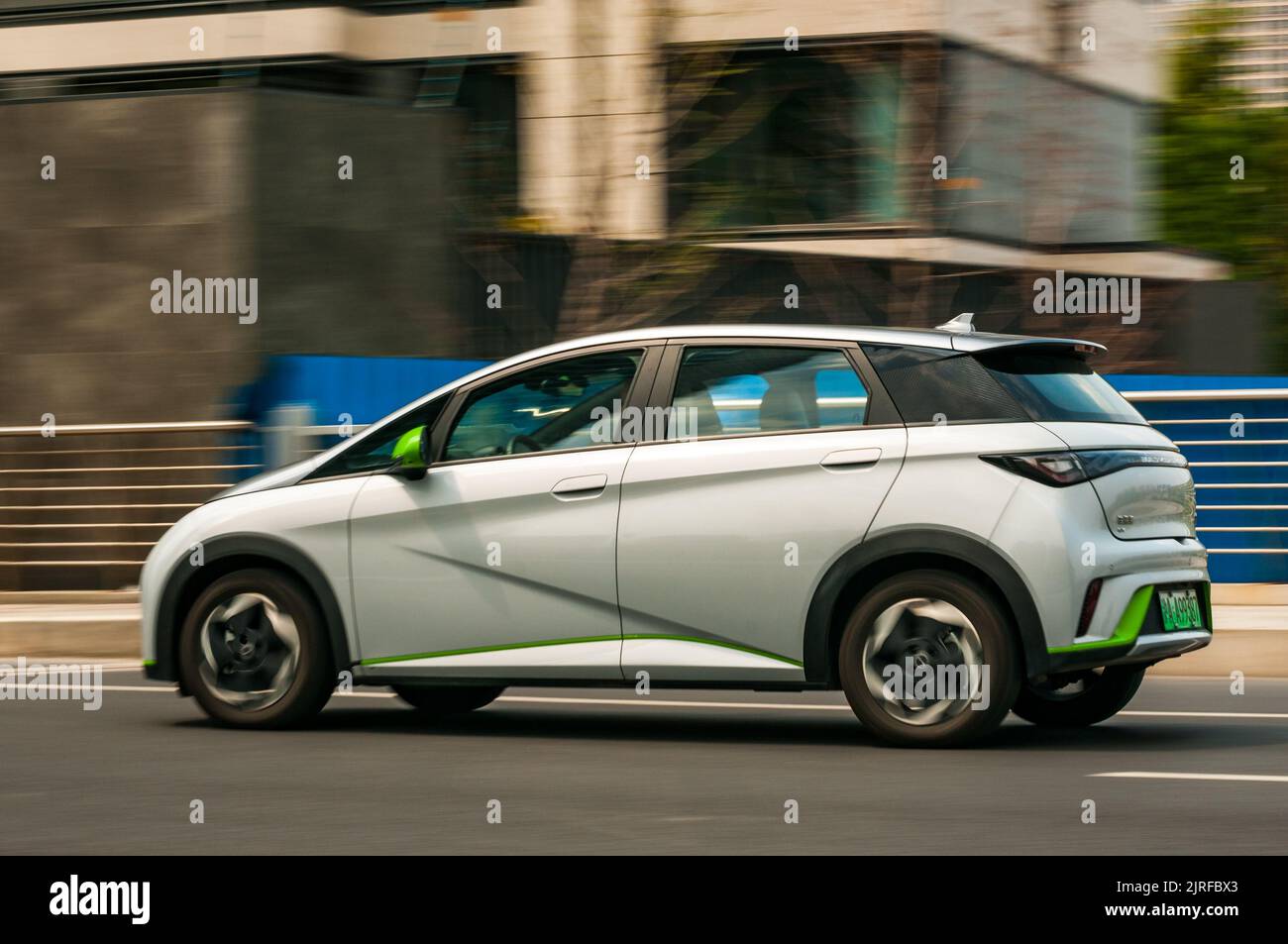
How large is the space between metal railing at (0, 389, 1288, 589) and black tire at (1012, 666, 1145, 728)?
521 cm

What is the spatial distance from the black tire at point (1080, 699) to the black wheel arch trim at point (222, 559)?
2.98 metres

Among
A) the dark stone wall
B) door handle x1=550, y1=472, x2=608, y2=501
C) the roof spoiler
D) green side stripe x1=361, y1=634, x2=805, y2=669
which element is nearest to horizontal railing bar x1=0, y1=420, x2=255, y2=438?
the dark stone wall

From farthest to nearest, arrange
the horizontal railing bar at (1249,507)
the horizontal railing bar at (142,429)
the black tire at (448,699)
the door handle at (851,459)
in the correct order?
1. the horizontal railing bar at (142,429)
2. the horizontal railing bar at (1249,507)
3. the black tire at (448,699)
4. the door handle at (851,459)

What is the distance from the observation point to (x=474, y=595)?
28.7 ft

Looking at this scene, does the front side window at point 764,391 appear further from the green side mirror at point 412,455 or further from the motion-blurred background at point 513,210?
the motion-blurred background at point 513,210

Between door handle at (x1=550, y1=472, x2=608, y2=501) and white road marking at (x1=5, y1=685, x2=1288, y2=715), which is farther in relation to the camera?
white road marking at (x1=5, y1=685, x2=1288, y2=715)

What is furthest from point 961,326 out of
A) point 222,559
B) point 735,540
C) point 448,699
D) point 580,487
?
point 222,559

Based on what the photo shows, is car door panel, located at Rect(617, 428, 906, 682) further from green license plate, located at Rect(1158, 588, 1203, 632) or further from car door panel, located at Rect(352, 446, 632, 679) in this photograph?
green license plate, located at Rect(1158, 588, 1203, 632)

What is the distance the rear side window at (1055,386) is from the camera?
8.27 metres

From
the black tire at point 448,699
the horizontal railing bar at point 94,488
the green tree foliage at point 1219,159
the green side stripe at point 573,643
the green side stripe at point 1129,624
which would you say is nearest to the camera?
the green side stripe at point 1129,624

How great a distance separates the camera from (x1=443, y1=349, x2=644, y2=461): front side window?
28.7ft

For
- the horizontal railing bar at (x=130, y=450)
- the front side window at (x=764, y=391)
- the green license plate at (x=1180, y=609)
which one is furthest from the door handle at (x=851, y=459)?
the horizontal railing bar at (x=130, y=450)

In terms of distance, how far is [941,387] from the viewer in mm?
8328
